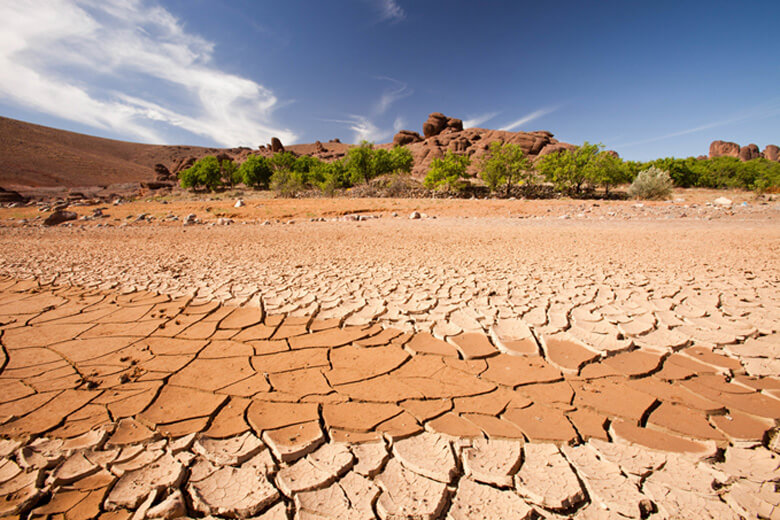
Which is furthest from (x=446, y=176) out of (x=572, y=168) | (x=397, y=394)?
(x=397, y=394)

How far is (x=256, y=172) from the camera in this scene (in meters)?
43.3

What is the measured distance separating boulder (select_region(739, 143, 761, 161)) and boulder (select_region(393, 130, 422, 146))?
78.8 metres

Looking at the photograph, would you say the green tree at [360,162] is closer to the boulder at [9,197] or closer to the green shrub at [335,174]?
the green shrub at [335,174]

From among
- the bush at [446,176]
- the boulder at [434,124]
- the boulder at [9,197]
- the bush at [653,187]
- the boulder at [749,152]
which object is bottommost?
the boulder at [9,197]

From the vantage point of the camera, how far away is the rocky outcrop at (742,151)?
78562 mm

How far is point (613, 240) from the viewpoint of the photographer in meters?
6.27

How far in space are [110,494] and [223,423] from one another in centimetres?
49

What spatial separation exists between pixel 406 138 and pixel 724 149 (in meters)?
81.0

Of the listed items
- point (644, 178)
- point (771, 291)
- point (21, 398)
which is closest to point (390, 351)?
point (21, 398)

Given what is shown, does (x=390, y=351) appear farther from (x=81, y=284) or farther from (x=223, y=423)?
A: (x=81, y=284)

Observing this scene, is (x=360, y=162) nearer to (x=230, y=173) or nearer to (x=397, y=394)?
(x=230, y=173)

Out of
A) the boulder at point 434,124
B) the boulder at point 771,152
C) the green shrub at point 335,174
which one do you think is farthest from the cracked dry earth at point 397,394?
the boulder at point 771,152

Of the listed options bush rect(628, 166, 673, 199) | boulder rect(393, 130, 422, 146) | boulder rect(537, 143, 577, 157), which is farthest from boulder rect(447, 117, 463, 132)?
bush rect(628, 166, 673, 199)

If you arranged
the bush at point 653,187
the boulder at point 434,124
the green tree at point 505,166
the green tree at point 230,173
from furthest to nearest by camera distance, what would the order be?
1. the boulder at point 434,124
2. the green tree at point 230,173
3. the green tree at point 505,166
4. the bush at point 653,187
